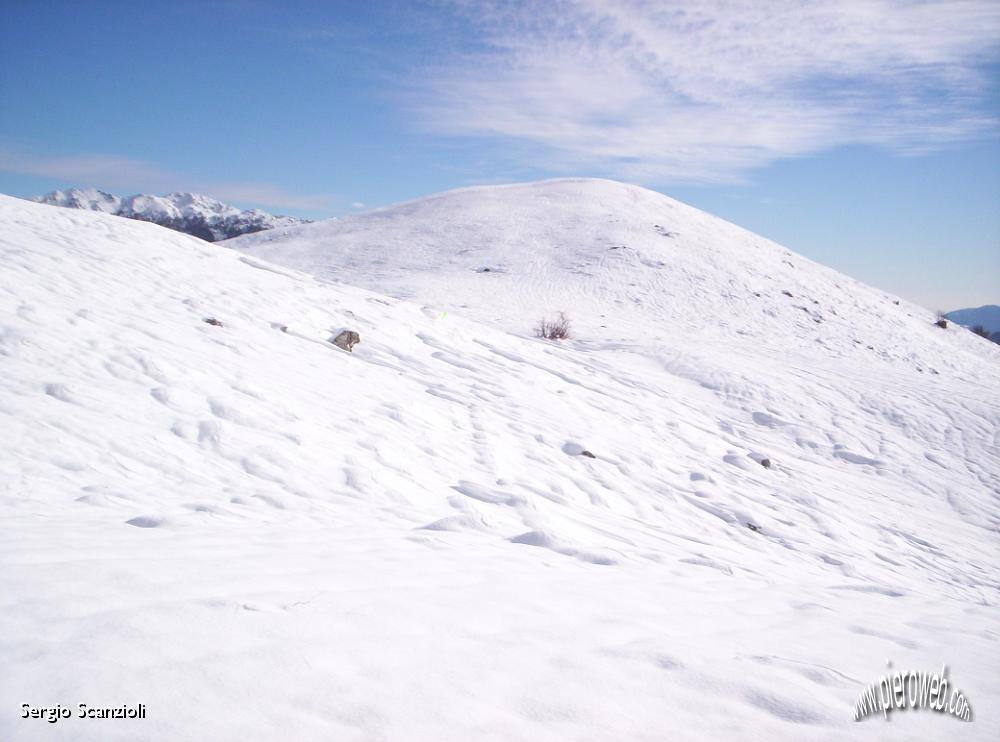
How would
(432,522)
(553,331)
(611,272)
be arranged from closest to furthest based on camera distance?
(432,522)
(553,331)
(611,272)

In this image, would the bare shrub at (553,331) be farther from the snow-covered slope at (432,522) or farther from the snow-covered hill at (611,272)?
the snow-covered slope at (432,522)

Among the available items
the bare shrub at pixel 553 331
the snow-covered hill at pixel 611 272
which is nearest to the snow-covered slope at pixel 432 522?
the bare shrub at pixel 553 331

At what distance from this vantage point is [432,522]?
183 inches

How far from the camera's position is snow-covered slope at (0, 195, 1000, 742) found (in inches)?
82.8

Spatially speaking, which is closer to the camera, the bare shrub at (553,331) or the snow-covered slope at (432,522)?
the snow-covered slope at (432,522)

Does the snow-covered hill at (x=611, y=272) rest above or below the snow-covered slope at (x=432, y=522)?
above

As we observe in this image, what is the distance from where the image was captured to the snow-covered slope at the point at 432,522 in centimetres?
210

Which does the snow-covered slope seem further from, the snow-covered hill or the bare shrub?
the snow-covered hill

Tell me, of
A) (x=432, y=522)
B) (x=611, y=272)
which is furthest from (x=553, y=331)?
(x=611, y=272)

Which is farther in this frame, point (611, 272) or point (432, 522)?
point (611, 272)

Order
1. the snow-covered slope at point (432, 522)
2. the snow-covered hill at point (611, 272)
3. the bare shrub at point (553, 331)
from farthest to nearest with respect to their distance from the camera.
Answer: the snow-covered hill at point (611, 272) < the bare shrub at point (553, 331) < the snow-covered slope at point (432, 522)

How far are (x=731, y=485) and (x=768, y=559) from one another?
2.02 m

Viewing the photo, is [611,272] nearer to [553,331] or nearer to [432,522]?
[553,331]

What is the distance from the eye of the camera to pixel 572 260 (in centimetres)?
2520
